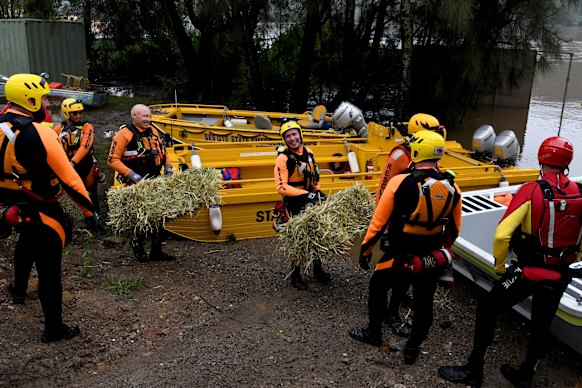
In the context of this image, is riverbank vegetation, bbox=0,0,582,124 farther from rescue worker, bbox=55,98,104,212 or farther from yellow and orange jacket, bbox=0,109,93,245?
yellow and orange jacket, bbox=0,109,93,245

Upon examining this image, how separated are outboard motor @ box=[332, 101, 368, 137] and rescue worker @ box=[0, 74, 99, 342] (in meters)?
6.60

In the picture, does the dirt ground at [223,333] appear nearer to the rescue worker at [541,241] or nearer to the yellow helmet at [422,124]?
the rescue worker at [541,241]

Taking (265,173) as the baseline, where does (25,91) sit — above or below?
above

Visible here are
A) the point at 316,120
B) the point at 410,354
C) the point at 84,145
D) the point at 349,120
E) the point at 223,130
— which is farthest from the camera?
the point at 316,120

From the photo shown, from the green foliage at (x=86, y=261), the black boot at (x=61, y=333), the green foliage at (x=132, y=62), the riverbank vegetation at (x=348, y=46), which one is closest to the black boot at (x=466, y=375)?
the black boot at (x=61, y=333)

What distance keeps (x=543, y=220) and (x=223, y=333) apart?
2519 millimetres

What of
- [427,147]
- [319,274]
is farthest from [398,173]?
[319,274]

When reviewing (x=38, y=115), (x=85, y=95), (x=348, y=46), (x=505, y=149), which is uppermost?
(x=348, y=46)

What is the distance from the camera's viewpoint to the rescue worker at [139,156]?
5.39m

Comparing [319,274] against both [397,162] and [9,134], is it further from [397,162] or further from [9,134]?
[9,134]

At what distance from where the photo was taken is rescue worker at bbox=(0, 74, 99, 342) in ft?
11.5

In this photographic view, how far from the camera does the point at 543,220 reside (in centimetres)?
337

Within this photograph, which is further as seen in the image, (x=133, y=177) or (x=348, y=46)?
(x=348, y=46)

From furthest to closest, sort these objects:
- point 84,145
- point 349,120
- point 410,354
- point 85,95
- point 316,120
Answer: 1. point 85,95
2. point 316,120
3. point 349,120
4. point 84,145
5. point 410,354
